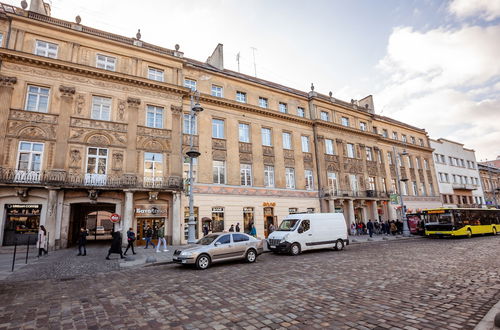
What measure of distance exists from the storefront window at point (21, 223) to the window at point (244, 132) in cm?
1669

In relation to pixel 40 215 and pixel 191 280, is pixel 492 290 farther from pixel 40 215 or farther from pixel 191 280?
pixel 40 215

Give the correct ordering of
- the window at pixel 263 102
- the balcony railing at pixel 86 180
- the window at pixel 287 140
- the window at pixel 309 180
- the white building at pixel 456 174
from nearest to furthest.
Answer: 1. the balcony railing at pixel 86 180
2. the window at pixel 263 102
3. the window at pixel 287 140
4. the window at pixel 309 180
5. the white building at pixel 456 174

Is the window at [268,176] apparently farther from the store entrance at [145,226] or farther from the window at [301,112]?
the store entrance at [145,226]

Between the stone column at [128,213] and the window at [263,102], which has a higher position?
the window at [263,102]

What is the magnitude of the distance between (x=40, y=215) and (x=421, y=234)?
34.6m

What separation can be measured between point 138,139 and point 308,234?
48.5 ft

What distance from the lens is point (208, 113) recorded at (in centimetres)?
2411

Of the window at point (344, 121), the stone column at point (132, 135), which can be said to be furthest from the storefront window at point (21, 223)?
the window at point (344, 121)

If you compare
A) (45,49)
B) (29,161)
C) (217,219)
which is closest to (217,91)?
(217,219)

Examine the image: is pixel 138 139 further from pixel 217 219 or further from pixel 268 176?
pixel 268 176

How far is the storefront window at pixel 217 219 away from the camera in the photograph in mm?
22281

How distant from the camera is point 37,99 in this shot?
1867 centimetres

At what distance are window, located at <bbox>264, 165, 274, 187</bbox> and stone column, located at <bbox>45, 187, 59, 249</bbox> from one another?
16.7 metres

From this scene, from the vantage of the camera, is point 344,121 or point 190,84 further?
point 344,121
